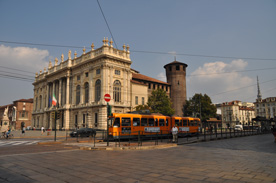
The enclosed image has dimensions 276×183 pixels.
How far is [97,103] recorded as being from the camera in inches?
1727

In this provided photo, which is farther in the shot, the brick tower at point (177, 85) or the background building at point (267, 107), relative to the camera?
the background building at point (267, 107)

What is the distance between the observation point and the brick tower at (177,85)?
6431 cm

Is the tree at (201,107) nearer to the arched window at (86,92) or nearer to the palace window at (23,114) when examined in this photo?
the arched window at (86,92)

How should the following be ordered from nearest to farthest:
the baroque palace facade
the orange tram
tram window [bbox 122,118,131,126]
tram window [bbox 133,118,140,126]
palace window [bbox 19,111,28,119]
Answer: the orange tram, tram window [bbox 122,118,131,126], tram window [bbox 133,118,140,126], the baroque palace facade, palace window [bbox 19,111,28,119]

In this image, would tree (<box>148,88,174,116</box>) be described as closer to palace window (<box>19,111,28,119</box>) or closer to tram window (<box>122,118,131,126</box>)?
tram window (<box>122,118,131,126</box>)

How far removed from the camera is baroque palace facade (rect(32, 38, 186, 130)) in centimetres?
4369

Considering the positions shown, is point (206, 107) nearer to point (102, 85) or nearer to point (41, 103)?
point (102, 85)

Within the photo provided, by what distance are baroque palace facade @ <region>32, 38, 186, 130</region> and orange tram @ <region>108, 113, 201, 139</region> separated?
59.0ft

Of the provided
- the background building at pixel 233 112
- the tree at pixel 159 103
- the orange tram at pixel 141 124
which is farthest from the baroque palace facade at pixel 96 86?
the background building at pixel 233 112

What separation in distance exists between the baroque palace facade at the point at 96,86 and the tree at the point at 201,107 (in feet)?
38.6

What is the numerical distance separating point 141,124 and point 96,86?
24938mm

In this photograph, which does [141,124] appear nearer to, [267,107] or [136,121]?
[136,121]

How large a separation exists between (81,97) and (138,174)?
145 feet

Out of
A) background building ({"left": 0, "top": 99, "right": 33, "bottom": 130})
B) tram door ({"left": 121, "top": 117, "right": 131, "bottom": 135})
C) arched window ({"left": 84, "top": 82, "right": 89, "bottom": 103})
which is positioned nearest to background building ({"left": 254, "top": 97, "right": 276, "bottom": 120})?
arched window ({"left": 84, "top": 82, "right": 89, "bottom": 103})
